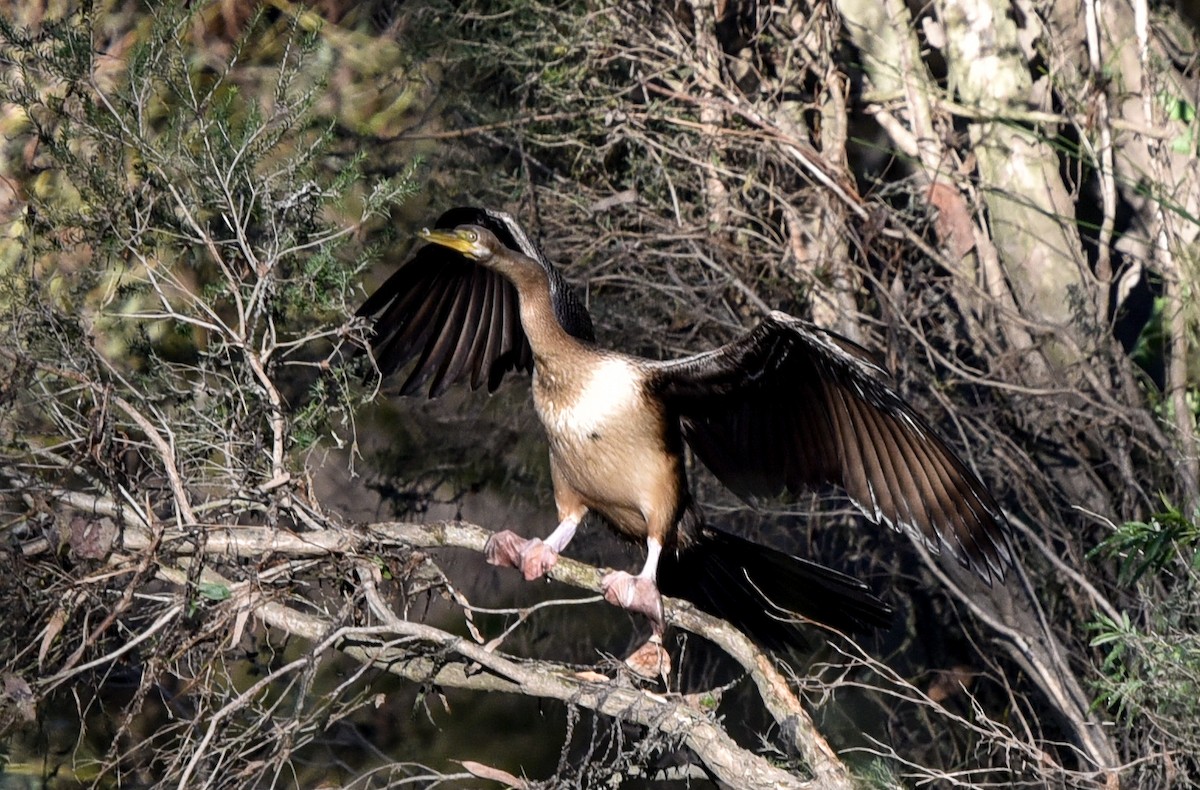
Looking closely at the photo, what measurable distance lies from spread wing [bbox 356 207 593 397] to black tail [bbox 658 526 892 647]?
0.76 meters

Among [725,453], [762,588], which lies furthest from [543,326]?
[762,588]

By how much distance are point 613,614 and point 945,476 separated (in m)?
2.58

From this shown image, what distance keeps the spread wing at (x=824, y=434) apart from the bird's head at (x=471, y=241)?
0.53 m

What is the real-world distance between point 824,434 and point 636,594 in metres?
0.69

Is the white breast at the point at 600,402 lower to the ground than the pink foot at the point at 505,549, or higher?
higher

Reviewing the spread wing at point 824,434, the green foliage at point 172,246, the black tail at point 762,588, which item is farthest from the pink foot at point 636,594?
→ the green foliage at point 172,246

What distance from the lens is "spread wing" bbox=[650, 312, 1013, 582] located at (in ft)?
A: 10.4

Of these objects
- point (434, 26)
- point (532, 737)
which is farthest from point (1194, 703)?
point (434, 26)

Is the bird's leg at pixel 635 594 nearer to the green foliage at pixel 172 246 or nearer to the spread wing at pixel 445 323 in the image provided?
the green foliage at pixel 172 246

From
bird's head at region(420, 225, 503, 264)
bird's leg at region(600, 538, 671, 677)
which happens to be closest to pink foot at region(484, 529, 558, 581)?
bird's leg at region(600, 538, 671, 677)

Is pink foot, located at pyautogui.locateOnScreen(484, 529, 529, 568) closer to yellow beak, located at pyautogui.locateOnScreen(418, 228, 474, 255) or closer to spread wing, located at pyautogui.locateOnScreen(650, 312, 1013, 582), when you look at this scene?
spread wing, located at pyautogui.locateOnScreen(650, 312, 1013, 582)

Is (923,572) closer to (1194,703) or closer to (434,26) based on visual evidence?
(1194,703)

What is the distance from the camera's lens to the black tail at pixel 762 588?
3.55 m

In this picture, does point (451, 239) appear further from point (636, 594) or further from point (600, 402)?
point (636, 594)
